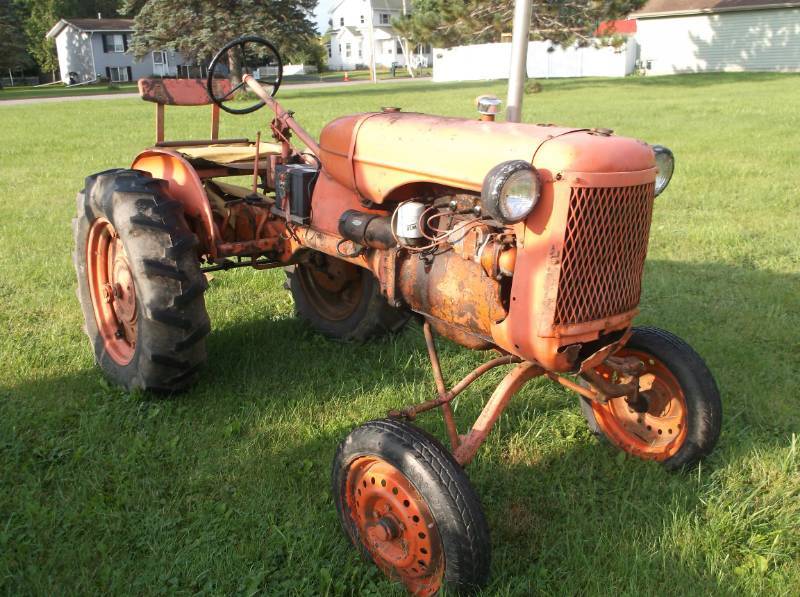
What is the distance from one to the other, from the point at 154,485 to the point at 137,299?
96 centimetres

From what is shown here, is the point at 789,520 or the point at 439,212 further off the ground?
the point at 439,212

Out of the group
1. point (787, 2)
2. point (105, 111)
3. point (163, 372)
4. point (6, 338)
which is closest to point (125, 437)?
point (163, 372)

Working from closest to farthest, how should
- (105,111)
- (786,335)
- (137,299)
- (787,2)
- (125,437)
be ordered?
(125,437), (137,299), (786,335), (105,111), (787,2)

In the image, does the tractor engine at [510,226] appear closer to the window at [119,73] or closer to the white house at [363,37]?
the window at [119,73]

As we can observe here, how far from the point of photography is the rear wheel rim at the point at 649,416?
2951 millimetres

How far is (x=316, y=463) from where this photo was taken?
10.0 feet

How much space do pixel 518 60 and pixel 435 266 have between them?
133 centimetres

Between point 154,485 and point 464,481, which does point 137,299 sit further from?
point 464,481

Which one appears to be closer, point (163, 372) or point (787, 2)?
point (163, 372)

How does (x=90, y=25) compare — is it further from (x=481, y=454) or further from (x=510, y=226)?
(x=510, y=226)

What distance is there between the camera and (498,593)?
2.31 meters

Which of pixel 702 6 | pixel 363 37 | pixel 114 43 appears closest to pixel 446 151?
pixel 702 6

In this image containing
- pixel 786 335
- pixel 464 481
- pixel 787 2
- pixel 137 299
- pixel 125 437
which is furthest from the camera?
pixel 787 2

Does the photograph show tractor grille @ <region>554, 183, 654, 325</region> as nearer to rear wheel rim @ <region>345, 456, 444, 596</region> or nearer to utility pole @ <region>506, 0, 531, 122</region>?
rear wheel rim @ <region>345, 456, 444, 596</region>
